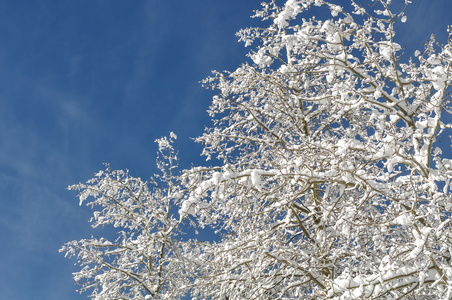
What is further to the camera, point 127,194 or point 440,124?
point 127,194

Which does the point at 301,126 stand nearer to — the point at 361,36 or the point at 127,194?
the point at 361,36

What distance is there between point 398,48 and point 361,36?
47 cm

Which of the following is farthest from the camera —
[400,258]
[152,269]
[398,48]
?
[152,269]

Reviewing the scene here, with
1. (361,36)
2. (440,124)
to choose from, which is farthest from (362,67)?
(440,124)

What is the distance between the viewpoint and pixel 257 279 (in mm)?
4621

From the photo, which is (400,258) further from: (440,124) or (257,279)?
(257,279)

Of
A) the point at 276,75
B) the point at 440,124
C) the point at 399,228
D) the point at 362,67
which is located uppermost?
the point at 276,75

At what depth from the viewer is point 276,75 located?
6301 millimetres

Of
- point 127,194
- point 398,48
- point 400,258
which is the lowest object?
point 400,258

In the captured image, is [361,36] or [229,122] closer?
[361,36]

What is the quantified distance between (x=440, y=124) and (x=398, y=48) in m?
1.07

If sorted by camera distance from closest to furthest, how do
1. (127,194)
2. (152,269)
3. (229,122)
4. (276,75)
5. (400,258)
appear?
(400,258)
(276,75)
(229,122)
(152,269)
(127,194)

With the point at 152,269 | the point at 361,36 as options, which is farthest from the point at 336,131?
the point at 152,269

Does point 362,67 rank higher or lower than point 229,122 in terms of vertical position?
lower
